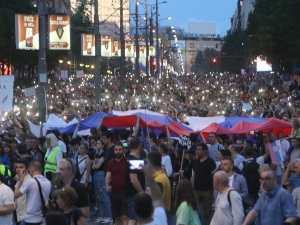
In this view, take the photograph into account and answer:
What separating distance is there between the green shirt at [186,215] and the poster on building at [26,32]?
14.5 m

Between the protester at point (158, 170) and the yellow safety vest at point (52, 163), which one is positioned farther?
the yellow safety vest at point (52, 163)

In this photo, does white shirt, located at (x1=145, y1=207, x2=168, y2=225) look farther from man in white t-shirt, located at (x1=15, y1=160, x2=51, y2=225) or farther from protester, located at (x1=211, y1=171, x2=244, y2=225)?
man in white t-shirt, located at (x1=15, y1=160, x2=51, y2=225)

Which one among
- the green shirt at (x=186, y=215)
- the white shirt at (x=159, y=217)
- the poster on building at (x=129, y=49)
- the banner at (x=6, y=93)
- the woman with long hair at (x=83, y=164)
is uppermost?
the poster on building at (x=129, y=49)

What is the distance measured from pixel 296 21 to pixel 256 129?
94.5ft

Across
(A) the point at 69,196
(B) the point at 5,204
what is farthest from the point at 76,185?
(B) the point at 5,204

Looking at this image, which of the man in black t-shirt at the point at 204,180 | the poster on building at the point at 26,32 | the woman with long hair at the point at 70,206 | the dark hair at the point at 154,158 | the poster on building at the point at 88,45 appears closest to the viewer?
the woman with long hair at the point at 70,206

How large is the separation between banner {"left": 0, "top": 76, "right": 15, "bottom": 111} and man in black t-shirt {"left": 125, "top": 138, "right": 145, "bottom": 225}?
7041 millimetres

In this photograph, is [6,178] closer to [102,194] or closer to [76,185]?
[76,185]

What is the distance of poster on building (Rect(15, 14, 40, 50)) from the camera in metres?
21.0

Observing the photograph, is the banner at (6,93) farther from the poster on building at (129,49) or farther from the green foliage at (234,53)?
the green foliage at (234,53)

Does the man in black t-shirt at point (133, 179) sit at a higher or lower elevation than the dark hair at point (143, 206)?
lower

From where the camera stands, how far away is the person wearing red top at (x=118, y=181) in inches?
392

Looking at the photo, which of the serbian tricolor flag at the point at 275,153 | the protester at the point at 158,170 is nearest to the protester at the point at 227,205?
the protester at the point at 158,170

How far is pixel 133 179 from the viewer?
945 cm
